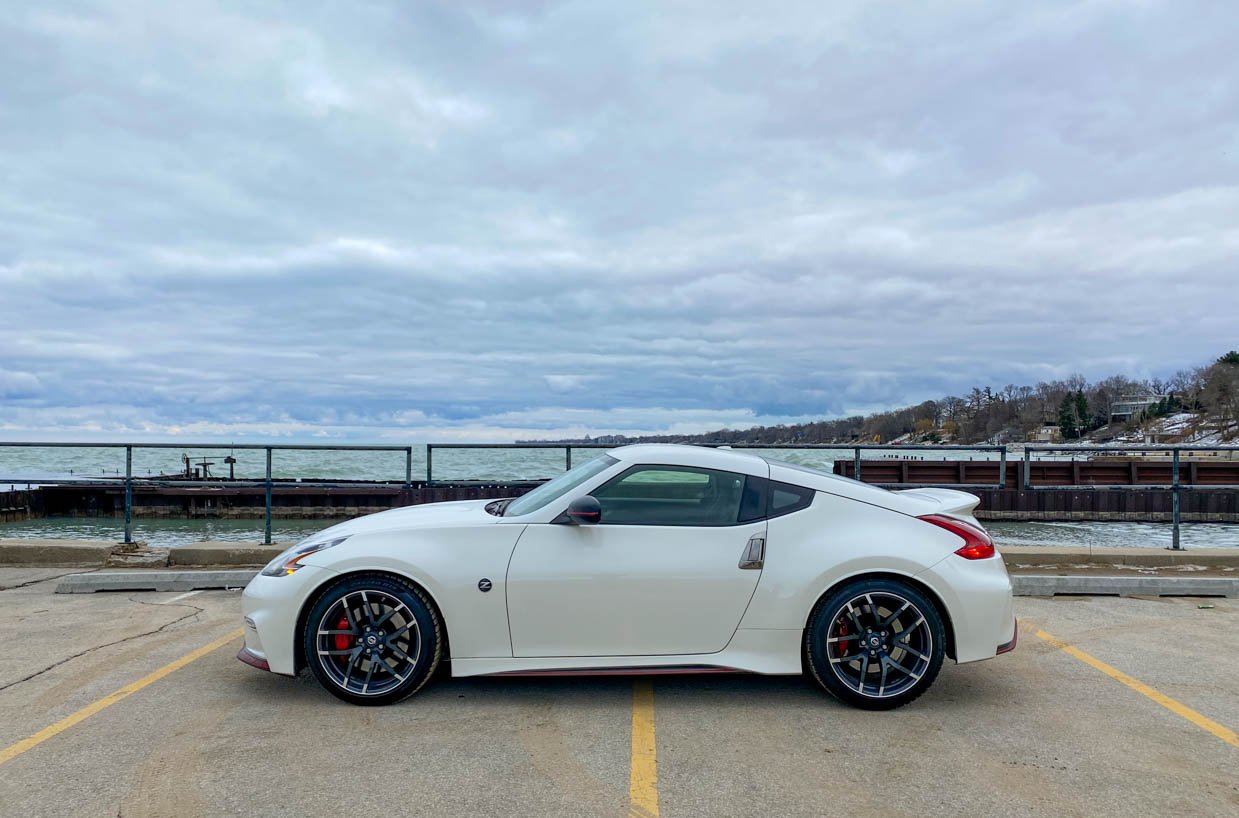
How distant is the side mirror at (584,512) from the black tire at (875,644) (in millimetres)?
1256

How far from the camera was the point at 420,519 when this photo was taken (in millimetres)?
4844

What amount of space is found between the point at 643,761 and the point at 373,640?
160cm

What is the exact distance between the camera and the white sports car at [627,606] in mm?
4434

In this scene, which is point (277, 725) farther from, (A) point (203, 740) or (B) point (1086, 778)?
(B) point (1086, 778)

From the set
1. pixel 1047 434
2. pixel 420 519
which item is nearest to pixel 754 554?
pixel 420 519

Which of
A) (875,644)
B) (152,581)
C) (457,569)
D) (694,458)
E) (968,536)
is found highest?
(694,458)

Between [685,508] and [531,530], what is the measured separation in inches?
33.6

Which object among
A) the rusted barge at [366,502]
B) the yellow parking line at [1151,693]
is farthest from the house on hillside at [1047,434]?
the yellow parking line at [1151,693]

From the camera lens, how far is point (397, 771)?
142 inches

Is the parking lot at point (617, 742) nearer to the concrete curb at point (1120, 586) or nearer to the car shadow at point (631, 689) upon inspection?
the car shadow at point (631, 689)

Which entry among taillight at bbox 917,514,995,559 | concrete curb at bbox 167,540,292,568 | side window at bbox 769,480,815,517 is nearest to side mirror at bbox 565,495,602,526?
side window at bbox 769,480,815,517

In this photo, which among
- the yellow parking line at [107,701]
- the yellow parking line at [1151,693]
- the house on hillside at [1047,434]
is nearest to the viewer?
the yellow parking line at [107,701]

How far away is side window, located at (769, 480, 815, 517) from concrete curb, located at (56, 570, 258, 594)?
202 inches

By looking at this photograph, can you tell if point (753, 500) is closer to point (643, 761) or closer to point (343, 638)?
point (643, 761)
